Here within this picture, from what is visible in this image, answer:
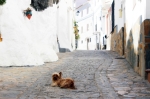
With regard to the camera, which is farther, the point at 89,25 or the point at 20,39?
the point at 89,25

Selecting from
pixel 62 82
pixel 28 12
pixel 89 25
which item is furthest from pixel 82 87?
pixel 89 25

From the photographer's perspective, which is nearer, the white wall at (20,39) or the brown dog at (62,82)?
the brown dog at (62,82)

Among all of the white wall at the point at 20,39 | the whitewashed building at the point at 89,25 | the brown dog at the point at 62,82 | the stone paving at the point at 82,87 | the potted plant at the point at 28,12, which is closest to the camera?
the stone paving at the point at 82,87

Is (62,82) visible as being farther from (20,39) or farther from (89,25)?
(89,25)

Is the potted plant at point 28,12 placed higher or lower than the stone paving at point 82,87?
higher

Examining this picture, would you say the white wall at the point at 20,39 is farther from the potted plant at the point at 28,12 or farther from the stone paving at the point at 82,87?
the stone paving at the point at 82,87

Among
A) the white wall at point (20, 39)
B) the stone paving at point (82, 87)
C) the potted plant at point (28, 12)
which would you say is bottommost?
the stone paving at point (82, 87)

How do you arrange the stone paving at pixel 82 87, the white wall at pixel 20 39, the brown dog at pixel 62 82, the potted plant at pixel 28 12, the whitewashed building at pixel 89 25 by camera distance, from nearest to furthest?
1. the stone paving at pixel 82 87
2. the brown dog at pixel 62 82
3. the white wall at pixel 20 39
4. the potted plant at pixel 28 12
5. the whitewashed building at pixel 89 25

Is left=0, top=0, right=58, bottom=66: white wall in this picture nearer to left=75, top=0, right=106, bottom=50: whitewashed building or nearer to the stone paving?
the stone paving

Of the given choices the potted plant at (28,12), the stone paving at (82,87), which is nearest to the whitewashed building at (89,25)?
the potted plant at (28,12)

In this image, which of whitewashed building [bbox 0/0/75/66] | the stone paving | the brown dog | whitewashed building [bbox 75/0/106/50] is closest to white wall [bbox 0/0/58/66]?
whitewashed building [bbox 0/0/75/66]

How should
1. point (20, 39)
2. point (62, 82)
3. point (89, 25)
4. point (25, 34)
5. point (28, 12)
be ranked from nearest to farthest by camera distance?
point (62, 82), point (20, 39), point (25, 34), point (28, 12), point (89, 25)

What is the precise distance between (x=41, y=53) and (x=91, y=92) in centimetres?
748

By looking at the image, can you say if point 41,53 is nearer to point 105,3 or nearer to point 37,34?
point 37,34
